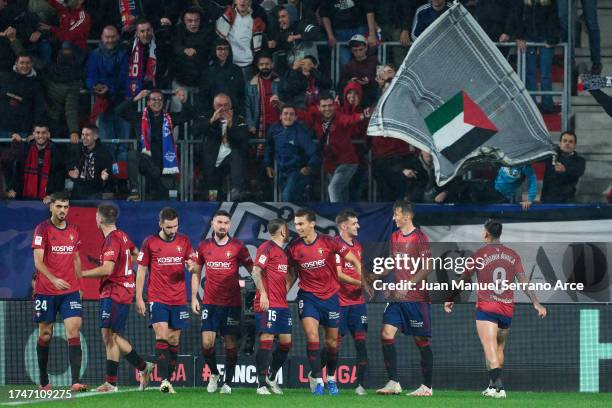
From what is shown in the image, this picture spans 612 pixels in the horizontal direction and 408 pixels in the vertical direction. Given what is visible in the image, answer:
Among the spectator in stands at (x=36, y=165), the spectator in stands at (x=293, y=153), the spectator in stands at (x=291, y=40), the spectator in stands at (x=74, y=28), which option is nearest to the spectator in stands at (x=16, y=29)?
the spectator in stands at (x=74, y=28)

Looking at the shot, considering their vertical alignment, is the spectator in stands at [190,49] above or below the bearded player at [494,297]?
above

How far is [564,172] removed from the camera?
19250 millimetres

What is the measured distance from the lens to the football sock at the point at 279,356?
1605 centimetres

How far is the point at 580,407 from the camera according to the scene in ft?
48.7

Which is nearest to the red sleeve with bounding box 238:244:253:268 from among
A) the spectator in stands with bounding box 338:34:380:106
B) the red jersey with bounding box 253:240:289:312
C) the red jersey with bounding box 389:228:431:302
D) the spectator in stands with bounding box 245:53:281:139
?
the red jersey with bounding box 253:240:289:312

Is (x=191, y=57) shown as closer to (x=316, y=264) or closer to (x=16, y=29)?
(x=16, y=29)

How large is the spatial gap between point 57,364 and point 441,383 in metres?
4.94

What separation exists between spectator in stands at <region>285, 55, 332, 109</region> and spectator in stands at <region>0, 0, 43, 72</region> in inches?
146

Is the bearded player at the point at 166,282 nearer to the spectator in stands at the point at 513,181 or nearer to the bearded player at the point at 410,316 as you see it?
the bearded player at the point at 410,316

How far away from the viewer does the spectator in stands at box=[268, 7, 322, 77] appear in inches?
811

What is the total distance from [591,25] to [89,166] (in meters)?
7.86

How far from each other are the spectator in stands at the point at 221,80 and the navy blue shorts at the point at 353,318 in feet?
14.4

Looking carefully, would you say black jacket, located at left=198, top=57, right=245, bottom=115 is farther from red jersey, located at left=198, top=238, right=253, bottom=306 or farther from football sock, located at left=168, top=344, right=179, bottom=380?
football sock, located at left=168, top=344, right=179, bottom=380

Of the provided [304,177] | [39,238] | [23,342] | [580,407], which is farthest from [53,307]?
[580,407]
